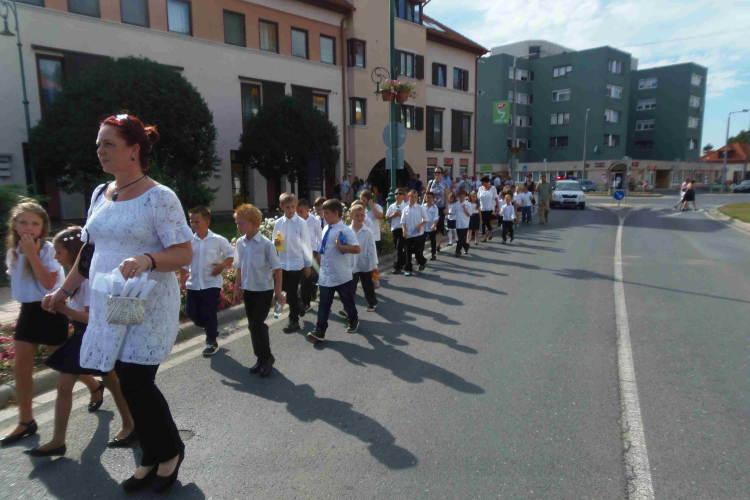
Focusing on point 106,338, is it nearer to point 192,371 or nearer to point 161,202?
point 161,202

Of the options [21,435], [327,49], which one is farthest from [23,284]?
[327,49]

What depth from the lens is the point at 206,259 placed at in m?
5.07

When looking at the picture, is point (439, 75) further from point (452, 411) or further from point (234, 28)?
point (452, 411)

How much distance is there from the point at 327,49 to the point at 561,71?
4293cm

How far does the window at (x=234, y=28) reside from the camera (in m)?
21.3

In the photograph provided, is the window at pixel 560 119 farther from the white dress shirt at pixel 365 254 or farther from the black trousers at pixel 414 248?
the white dress shirt at pixel 365 254

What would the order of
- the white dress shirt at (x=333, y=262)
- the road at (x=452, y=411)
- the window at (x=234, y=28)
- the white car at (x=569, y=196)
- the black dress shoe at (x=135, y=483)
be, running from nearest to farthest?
the black dress shoe at (x=135, y=483) < the road at (x=452, y=411) < the white dress shirt at (x=333, y=262) < the window at (x=234, y=28) < the white car at (x=569, y=196)

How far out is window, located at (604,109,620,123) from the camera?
A: 56487 millimetres

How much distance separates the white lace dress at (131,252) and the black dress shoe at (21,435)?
1.43 meters

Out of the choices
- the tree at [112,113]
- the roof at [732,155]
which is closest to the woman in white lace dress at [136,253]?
the tree at [112,113]

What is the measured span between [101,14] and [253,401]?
18.6m

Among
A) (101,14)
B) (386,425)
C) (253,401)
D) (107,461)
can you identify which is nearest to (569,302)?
(386,425)

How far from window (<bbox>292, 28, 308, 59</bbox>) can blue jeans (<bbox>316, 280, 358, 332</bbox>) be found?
2083 centimetres

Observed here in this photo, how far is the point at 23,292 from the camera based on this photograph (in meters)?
3.43
